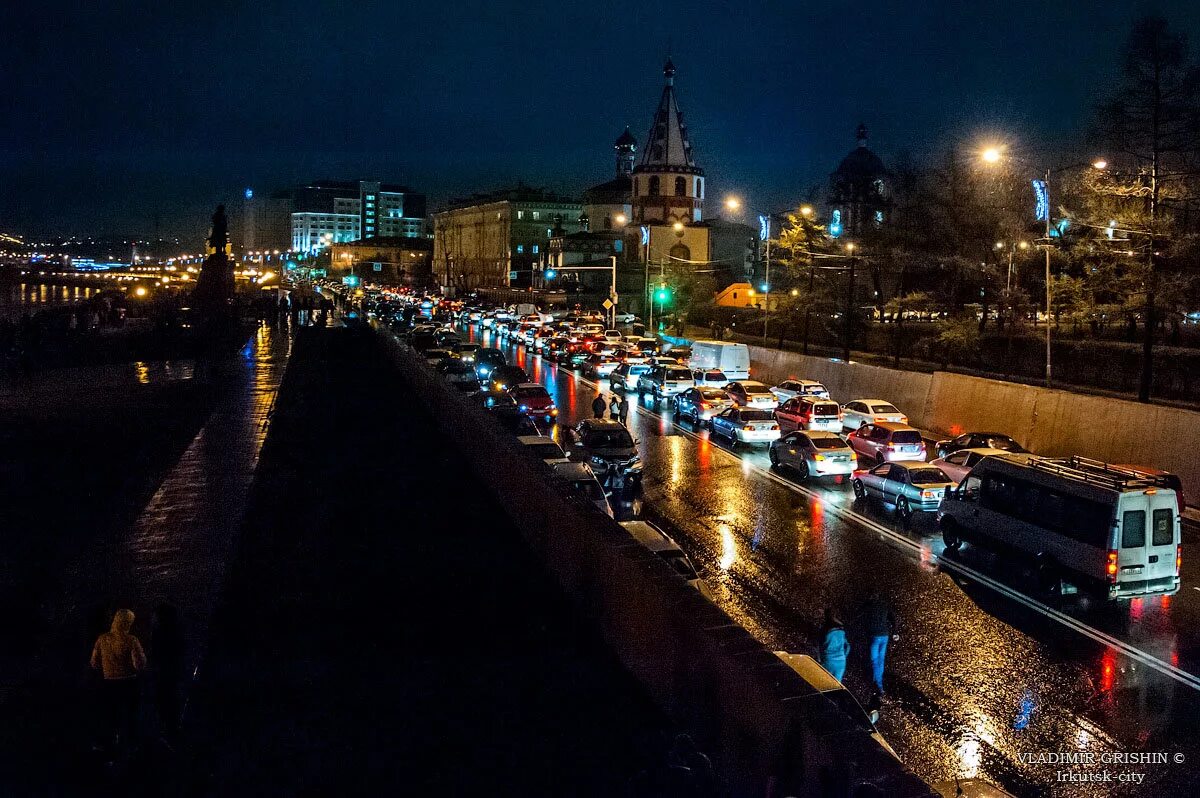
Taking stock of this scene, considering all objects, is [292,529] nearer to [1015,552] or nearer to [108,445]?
[1015,552]

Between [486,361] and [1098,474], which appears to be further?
[486,361]

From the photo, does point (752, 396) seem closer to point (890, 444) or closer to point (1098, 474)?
point (890, 444)

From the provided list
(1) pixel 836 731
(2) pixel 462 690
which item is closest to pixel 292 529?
(2) pixel 462 690

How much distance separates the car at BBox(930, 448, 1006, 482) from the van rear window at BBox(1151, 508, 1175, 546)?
669 centimetres

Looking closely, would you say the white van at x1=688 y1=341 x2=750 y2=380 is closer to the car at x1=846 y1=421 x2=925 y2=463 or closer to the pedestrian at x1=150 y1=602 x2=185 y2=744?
the car at x1=846 y1=421 x2=925 y2=463

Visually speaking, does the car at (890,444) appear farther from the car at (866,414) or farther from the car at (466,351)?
the car at (466,351)

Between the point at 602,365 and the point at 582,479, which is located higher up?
the point at 602,365

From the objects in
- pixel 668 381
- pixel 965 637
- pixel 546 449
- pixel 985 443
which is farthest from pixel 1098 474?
pixel 668 381

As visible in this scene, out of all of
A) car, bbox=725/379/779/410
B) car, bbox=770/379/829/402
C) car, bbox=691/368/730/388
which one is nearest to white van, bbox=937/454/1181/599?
car, bbox=725/379/779/410

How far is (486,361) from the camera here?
138 feet

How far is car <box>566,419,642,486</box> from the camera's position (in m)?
20.3

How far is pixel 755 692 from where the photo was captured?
629 cm

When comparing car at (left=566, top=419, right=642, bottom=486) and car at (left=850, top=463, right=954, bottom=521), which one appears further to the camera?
car at (left=566, top=419, right=642, bottom=486)

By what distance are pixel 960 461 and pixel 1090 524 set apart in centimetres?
807
